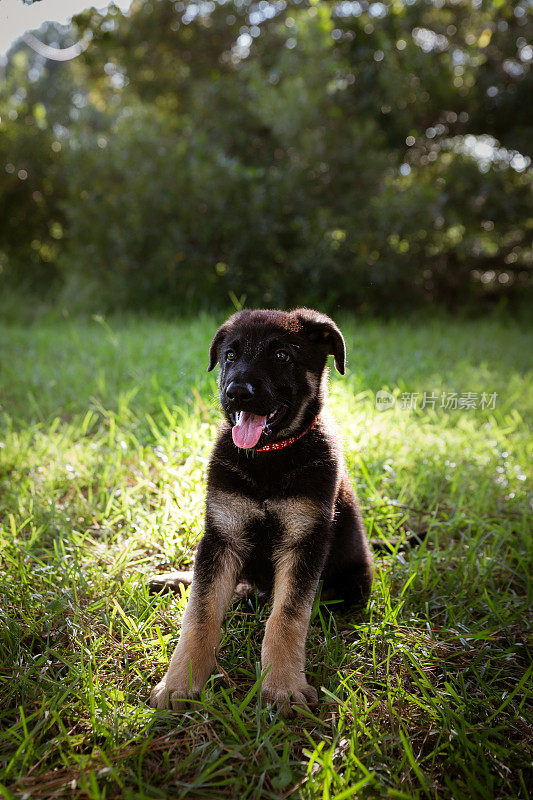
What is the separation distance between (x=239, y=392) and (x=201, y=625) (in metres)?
0.93

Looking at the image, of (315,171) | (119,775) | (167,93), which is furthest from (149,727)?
(167,93)

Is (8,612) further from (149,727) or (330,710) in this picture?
(330,710)

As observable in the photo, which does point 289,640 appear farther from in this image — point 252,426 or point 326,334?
point 326,334

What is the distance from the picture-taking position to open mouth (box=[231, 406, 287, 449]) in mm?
2320

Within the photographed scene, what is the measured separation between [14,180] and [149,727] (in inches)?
506

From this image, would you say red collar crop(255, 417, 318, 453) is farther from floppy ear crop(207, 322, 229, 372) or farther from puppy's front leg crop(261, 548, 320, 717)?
floppy ear crop(207, 322, 229, 372)

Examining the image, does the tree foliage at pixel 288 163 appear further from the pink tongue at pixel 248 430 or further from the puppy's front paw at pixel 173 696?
the puppy's front paw at pixel 173 696

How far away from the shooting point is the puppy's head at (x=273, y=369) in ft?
7.63

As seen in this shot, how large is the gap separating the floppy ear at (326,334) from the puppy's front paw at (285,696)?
4.38ft

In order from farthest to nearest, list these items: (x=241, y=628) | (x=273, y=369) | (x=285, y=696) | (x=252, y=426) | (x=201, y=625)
→ (x=241, y=628)
(x=273, y=369)
(x=252, y=426)
(x=201, y=625)
(x=285, y=696)

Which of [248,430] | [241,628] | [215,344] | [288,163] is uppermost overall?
[288,163]

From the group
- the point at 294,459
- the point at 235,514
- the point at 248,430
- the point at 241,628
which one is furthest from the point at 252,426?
the point at 241,628

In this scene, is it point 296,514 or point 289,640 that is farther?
point 296,514

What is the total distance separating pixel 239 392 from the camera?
2268 millimetres
